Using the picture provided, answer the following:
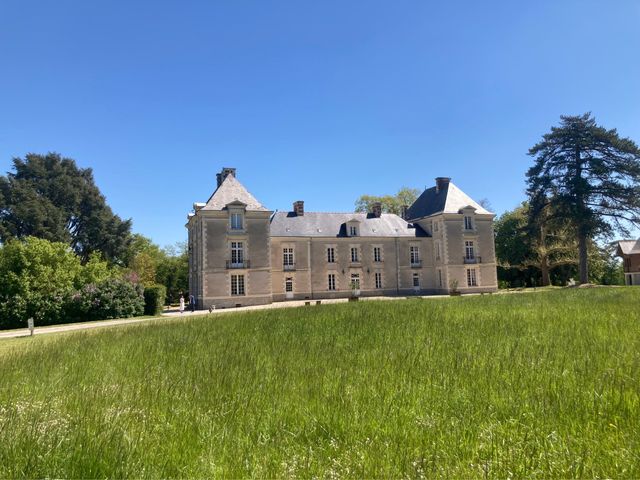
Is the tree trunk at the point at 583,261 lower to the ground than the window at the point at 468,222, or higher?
lower

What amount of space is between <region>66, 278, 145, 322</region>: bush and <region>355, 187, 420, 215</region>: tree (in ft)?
115

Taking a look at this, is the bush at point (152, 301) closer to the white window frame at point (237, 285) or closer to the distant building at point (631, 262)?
the white window frame at point (237, 285)

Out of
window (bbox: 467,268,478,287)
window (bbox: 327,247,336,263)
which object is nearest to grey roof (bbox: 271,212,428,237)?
window (bbox: 327,247,336,263)

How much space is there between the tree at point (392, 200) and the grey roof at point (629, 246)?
949 inches

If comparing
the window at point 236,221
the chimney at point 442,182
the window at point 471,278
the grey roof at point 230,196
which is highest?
the chimney at point 442,182

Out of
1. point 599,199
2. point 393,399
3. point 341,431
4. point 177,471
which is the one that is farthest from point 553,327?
point 599,199

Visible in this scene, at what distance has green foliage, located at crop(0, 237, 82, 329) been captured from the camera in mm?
22344

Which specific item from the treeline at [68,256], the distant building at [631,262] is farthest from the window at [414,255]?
the distant building at [631,262]

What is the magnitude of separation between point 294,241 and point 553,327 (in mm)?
29433

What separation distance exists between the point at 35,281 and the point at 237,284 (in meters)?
12.7

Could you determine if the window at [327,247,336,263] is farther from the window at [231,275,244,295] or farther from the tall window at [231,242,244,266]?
the window at [231,275,244,295]

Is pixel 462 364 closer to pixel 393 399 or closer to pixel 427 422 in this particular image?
pixel 393 399

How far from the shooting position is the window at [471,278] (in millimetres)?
37938

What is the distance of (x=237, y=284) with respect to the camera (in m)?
31.2
